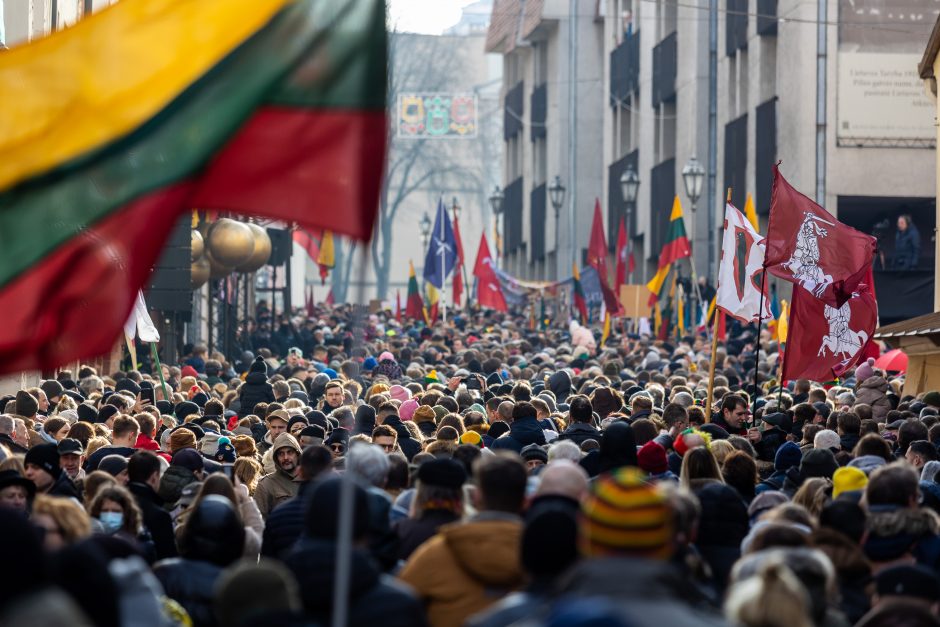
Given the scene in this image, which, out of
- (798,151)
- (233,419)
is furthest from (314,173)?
(798,151)

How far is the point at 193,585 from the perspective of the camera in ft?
23.7

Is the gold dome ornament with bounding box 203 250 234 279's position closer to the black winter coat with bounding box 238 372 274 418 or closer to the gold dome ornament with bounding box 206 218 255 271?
the gold dome ornament with bounding box 206 218 255 271

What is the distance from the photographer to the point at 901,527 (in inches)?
305

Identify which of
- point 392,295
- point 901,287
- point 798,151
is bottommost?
point 392,295

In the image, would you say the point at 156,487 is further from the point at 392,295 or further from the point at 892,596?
the point at 392,295

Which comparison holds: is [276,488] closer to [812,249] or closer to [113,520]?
[113,520]

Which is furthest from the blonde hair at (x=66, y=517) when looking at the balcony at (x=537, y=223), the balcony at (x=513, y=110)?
the balcony at (x=513, y=110)

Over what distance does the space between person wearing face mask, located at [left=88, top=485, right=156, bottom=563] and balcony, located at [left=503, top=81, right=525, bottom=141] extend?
6151 cm

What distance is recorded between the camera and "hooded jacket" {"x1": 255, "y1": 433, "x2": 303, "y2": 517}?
10.9 meters

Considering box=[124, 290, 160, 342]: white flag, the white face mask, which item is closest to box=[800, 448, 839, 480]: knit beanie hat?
the white face mask

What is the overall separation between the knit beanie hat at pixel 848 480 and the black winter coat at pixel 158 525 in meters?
3.41

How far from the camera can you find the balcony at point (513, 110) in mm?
70000

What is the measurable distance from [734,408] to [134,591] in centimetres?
931

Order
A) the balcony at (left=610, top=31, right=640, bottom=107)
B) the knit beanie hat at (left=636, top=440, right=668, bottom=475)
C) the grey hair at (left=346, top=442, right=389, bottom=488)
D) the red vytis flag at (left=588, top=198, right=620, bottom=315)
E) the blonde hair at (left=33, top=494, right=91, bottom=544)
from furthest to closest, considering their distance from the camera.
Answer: the balcony at (left=610, top=31, right=640, bottom=107), the red vytis flag at (left=588, top=198, right=620, bottom=315), the knit beanie hat at (left=636, top=440, right=668, bottom=475), the grey hair at (left=346, top=442, right=389, bottom=488), the blonde hair at (left=33, top=494, right=91, bottom=544)
